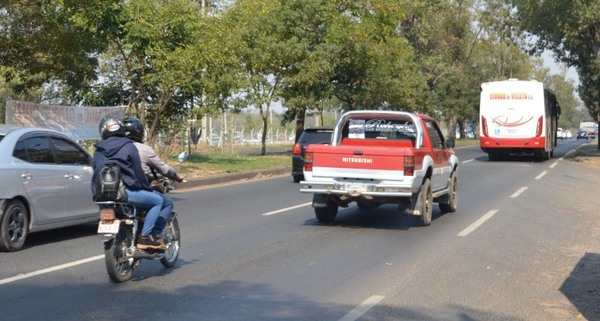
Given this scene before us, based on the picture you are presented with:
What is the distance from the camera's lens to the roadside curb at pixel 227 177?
21.5 m

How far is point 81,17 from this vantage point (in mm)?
19531

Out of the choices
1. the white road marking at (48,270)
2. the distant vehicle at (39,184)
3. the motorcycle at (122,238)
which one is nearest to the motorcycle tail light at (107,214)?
the motorcycle at (122,238)

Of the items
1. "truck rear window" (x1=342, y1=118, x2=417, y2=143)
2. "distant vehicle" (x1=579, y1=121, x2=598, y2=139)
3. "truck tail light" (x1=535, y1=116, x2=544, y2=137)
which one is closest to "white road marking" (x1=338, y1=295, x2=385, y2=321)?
"truck rear window" (x1=342, y1=118, x2=417, y2=143)

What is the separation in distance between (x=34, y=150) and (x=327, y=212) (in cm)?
511

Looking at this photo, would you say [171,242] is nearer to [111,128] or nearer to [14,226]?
[111,128]

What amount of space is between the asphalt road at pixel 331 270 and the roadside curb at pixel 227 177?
5.31 metres

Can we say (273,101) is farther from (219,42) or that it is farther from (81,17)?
(81,17)

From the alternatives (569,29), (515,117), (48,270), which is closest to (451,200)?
(48,270)

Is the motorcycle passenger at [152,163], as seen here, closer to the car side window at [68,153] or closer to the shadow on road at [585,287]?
the car side window at [68,153]

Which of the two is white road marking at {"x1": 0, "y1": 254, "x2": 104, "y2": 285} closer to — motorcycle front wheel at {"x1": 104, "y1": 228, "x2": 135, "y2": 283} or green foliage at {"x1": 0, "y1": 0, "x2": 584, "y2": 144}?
motorcycle front wheel at {"x1": 104, "y1": 228, "x2": 135, "y2": 283}

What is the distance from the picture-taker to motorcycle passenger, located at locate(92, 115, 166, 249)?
8328 millimetres

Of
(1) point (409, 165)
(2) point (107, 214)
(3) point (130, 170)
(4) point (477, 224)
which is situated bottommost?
(4) point (477, 224)

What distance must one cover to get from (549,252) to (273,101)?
26230 mm

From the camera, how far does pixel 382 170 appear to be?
12828 mm
